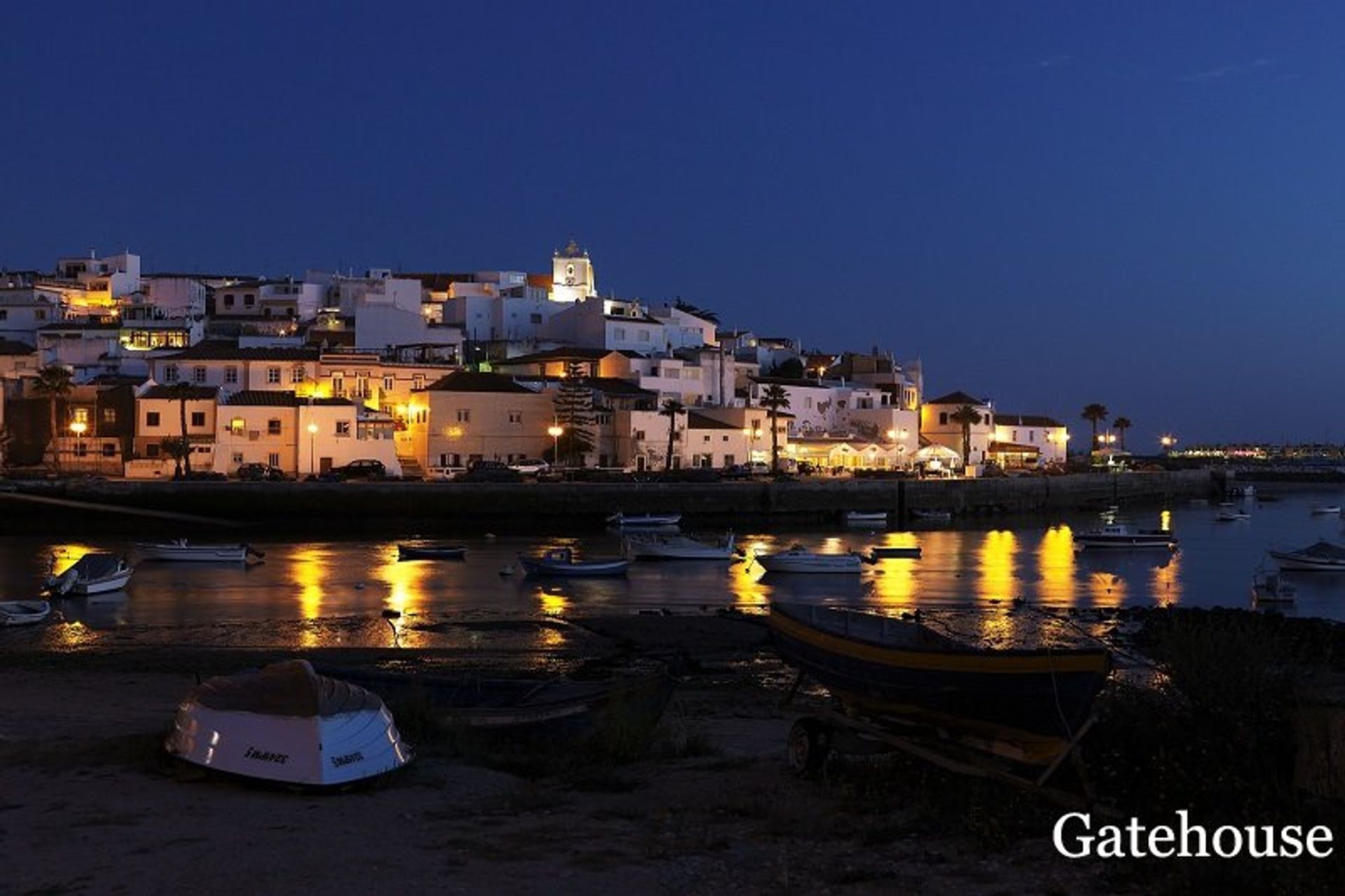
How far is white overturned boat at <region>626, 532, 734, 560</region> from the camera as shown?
4225cm

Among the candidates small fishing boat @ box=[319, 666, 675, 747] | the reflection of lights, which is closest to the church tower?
the reflection of lights

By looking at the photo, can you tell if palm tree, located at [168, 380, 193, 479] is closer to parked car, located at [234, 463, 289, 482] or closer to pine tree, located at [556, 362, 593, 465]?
parked car, located at [234, 463, 289, 482]

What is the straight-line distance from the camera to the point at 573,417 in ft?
230

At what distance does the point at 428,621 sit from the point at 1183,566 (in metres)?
28.5

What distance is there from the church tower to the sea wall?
4743 centimetres

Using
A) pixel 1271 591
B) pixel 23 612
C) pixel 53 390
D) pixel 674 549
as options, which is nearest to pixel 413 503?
pixel 674 549

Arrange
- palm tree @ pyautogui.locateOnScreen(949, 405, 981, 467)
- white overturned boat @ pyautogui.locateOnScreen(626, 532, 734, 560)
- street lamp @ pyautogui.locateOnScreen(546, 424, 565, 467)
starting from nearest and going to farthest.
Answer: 1. white overturned boat @ pyautogui.locateOnScreen(626, 532, 734, 560)
2. street lamp @ pyautogui.locateOnScreen(546, 424, 565, 467)
3. palm tree @ pyautogui.locateOnScreen(949, 405, 981, 467)

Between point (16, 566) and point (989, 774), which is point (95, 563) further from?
point (989, 774)

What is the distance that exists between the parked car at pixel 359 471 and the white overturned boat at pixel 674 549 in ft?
73.1

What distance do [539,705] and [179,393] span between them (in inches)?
2162

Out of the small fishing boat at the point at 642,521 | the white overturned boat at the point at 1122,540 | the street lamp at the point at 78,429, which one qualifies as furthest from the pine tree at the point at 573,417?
the white overturned boat at the point at 1122,540

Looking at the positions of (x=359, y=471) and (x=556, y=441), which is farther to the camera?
(x=556, y=441)

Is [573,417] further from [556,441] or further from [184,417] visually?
[184,417]

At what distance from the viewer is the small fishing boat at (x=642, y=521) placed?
53.4 m
